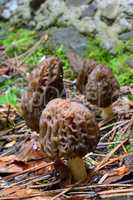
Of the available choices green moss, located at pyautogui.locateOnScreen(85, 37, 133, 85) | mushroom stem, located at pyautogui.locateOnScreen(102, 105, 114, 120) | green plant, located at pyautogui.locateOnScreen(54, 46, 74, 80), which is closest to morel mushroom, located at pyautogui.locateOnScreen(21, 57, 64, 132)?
mushroom stem, located at pyautogui.locateOnScreen(102, 105, 114, 120)

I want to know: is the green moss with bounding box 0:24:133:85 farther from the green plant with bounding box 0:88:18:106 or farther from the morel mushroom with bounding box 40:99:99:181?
the morel mushroom with bounding box 40:99:99:181

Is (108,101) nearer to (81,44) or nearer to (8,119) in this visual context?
(8,119)

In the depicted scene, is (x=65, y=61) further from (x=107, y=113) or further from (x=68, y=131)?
(x=68, y=131)

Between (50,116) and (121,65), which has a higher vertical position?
(50,116)

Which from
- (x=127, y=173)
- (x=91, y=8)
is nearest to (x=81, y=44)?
(x=91, y=8)

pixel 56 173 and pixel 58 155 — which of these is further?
pixel 56 173

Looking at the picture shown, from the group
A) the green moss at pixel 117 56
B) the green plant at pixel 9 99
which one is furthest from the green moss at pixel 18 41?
the green plant at pixel 9 99
